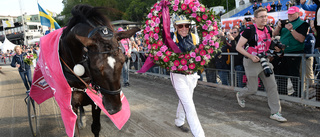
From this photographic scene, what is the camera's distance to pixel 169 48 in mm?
3650

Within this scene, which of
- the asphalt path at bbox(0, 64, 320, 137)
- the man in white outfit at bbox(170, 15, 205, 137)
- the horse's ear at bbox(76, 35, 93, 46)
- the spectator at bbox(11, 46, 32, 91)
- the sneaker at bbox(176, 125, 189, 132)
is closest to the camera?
the horse's ear at bbox(76, 35, 93, 46)

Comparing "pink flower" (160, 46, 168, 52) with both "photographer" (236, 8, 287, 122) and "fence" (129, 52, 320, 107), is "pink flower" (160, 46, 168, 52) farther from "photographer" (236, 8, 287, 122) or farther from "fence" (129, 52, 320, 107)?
"fence" (129, 52, 320, 107)

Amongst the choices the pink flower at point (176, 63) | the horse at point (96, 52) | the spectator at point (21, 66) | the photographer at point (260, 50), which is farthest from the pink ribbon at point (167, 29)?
the spectator at point (21, 66)

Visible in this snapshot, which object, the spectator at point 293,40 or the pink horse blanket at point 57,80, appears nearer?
the pink horse blanket at point 57,80

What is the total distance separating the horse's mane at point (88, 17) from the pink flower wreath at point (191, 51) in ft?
3.31

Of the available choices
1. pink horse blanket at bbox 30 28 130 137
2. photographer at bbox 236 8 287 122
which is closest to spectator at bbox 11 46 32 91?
pink horse blanket at bbox 30 28 130 137

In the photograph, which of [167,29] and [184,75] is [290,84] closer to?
[184,75]

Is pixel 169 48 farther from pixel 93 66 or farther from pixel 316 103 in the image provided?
pixel 316 103

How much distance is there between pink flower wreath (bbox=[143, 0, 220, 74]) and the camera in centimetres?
353

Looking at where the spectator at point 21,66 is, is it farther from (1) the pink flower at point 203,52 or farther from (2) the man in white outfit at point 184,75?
(1) the pink flower at point 203,52

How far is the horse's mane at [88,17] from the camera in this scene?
2866 millimetres

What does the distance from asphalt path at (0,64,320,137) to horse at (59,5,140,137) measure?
180 cm

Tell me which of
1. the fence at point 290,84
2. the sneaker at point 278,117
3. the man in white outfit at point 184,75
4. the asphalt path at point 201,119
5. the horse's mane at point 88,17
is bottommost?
the asphalt path at point 201,119

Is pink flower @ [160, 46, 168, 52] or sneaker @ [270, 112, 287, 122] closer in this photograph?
pink flower @ [160, 46, 168, 52]
